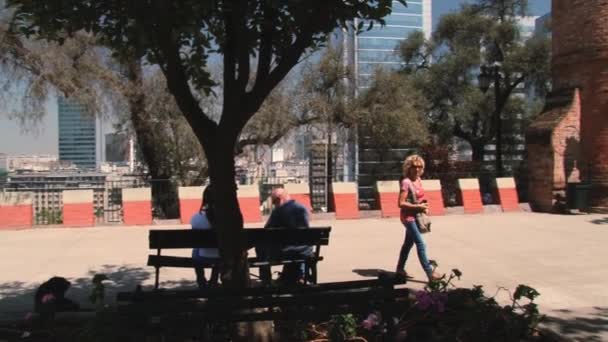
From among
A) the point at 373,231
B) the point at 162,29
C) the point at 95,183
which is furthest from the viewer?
the point at 95,183

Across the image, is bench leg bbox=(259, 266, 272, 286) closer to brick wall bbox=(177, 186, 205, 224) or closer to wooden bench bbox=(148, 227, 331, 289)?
wooden bench bbox=(148, 227, 331, 289)

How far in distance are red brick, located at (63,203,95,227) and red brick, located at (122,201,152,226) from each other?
801mm

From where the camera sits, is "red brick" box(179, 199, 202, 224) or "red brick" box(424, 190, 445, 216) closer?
"red brick" box(179, 199, 202, 224)

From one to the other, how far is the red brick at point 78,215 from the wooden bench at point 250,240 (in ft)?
28.6

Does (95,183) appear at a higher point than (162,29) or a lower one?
lower

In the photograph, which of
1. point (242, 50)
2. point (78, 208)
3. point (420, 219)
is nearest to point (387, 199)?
point (78, 208)

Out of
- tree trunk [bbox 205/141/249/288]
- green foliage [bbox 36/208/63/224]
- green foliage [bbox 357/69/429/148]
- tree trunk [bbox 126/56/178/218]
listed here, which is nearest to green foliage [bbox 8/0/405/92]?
tree trunk [bbox 205/141/249/288]

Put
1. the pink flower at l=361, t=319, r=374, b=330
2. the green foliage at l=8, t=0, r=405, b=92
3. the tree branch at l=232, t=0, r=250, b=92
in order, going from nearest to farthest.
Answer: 1. the green foliage at l=8, t=0, r=405, b=92
2. the tree branch at l=232, t=0, r=250, b=92
3. the pink flower at l=361, t=319, r=374, b=330

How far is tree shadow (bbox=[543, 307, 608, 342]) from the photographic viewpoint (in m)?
5.17

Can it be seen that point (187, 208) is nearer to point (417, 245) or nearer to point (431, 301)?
point (417, 245)

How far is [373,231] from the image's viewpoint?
43.0 ft

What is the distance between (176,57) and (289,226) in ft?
10.6

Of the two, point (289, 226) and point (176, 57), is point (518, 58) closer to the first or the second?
point (289, 226)

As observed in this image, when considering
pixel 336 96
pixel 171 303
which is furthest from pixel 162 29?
pixel 336 96
